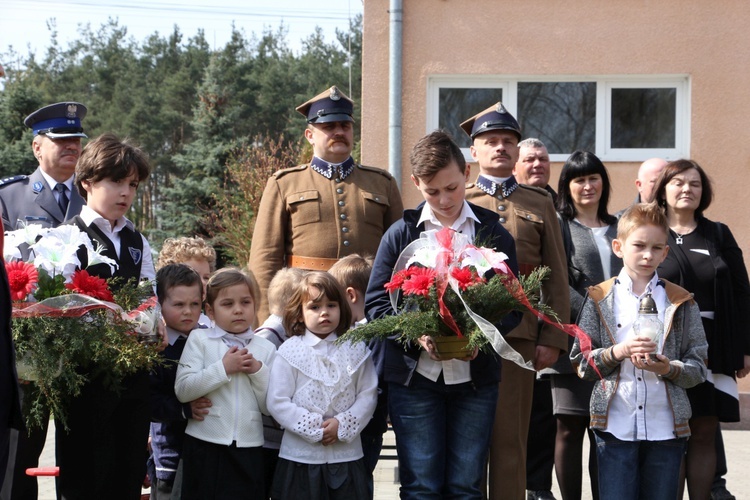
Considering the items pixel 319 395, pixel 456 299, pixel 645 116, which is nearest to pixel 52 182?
pixel 319 395

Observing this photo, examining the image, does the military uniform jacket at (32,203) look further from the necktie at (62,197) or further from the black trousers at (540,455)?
the black trousers at (540,455)

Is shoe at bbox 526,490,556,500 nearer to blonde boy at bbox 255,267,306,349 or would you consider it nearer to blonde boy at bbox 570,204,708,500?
blonde boy at bbox 570,204,708,500

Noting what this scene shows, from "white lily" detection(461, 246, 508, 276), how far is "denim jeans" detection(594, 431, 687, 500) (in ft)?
4.10

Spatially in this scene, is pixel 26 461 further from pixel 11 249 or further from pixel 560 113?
pixel 560 113

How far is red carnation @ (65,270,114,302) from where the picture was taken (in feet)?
13.7

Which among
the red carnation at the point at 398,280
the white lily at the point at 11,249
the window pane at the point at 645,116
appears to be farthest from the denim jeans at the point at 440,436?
the window pane at the point at 645,116

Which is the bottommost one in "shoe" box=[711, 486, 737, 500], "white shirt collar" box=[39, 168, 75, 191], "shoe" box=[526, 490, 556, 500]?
"shoe" box=[526, 490, 556, 500]

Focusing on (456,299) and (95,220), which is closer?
(456,299)

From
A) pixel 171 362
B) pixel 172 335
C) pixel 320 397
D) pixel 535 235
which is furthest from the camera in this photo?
A: pixel 535 235

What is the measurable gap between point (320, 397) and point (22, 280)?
1336 mm

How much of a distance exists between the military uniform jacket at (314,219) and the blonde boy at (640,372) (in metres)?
1.38

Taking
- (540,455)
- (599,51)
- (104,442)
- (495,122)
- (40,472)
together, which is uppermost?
(599,51)

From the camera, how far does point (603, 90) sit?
32.7ft

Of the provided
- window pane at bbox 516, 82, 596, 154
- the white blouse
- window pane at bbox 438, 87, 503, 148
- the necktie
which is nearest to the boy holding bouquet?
the white blouse
